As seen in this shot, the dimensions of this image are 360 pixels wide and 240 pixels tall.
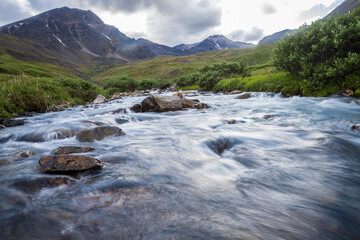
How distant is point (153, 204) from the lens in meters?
2.95

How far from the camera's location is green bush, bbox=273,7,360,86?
11250mm

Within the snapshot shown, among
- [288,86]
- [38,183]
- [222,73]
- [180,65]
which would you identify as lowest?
[38,183]

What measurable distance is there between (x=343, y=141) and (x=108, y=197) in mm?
6534

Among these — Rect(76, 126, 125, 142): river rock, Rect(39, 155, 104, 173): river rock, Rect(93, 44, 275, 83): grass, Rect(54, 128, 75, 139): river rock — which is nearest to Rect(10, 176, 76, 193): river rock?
Rect(39, 155, 104, 173): river rock

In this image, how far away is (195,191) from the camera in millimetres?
3488

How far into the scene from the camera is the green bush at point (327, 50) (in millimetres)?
11250

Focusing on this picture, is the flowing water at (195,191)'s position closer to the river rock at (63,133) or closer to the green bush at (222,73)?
the river rock at (63,133)

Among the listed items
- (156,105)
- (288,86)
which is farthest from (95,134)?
(288,86)

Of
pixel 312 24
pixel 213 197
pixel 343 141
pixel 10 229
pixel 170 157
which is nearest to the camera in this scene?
pixel 10 229

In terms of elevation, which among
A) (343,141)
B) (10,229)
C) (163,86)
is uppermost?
(163,86)

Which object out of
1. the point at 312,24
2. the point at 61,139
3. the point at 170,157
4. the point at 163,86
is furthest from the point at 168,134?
the point at 163,86

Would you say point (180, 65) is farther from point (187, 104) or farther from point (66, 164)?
point (66, 164)

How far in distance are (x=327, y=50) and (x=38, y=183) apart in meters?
15.3

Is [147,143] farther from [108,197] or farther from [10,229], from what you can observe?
[10,229]
